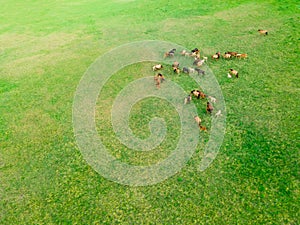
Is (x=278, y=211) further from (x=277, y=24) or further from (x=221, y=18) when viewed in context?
(x=221, y=18)

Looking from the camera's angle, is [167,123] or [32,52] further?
[32,52]

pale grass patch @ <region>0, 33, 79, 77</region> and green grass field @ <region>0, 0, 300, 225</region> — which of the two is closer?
green grass field @ <region>0, 0, 300, 225</region>

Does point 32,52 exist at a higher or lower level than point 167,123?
higher

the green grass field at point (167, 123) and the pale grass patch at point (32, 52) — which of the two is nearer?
the green grass field at point (167, 123)

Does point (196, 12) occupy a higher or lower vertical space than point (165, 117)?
higher

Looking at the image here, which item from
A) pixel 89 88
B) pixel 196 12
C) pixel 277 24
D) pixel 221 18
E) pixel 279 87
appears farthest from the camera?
pixel 196 12

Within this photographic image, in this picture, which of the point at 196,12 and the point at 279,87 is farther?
the point at 196,12

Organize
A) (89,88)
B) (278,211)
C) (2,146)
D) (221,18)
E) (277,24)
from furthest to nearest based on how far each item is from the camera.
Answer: (221,18)
(277,24)
(89,88)
(2,146)
(278,211)

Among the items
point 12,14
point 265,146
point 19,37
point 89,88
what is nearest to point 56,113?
point 89,88
